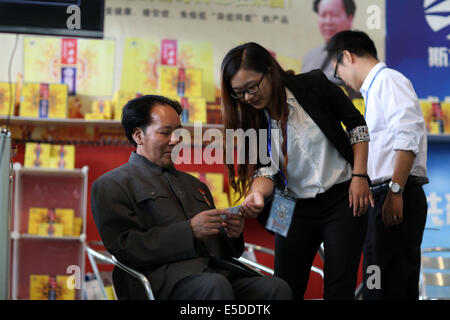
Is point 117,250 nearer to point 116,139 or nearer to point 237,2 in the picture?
point 116,139

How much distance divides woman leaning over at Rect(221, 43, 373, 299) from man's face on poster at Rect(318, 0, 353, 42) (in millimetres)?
3142

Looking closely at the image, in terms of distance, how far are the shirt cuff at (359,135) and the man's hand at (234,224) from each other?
54cm

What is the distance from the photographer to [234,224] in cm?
226

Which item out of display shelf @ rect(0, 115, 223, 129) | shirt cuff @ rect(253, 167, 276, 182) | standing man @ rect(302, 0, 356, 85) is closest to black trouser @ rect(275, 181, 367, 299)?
shirt cuff @ rect(253, 167, 276, 182)

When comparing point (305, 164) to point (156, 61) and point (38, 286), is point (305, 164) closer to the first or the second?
point (156, 61)

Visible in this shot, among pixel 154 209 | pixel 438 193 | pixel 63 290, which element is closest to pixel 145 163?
pixel 154 209

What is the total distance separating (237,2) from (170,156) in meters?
3.17

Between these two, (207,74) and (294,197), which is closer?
(294,197)

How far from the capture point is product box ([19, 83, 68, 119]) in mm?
4766

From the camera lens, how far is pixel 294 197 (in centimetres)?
229

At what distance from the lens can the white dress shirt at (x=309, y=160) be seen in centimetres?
224

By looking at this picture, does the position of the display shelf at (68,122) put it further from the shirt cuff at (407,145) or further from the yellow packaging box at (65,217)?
the shirt cuff at (407,145)
